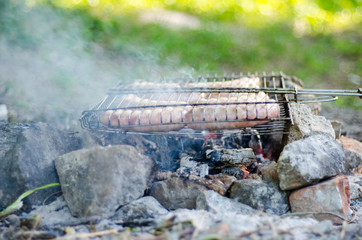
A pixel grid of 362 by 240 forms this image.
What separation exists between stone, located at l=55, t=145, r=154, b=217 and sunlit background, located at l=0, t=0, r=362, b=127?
2143mm

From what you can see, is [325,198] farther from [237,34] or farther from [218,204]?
[237,34]

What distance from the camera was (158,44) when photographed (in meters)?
6.17

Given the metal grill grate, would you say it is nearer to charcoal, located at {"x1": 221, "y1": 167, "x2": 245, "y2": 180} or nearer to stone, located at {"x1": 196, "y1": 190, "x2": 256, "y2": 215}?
charcoal, located at {"x1": 221, "y1": 167, "x2": 245, "y2": 180}

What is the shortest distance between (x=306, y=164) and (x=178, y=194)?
96 cm

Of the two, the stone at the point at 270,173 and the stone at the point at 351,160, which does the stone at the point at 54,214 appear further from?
the stone at the point at 351,160

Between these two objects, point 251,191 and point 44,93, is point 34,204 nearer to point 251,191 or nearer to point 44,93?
point 251,191

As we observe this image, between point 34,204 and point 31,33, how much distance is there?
4.21 m

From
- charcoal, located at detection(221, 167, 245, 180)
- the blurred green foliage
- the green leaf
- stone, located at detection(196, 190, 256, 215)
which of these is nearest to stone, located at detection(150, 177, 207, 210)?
stone, located at detection(196, 190, 256, 215)

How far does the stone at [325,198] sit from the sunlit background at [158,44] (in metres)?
2.90

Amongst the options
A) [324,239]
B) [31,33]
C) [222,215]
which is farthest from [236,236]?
[31,33]

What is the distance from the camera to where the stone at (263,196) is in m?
2.42

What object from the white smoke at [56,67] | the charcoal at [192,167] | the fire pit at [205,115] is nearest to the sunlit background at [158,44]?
the white smoke at [56,67]

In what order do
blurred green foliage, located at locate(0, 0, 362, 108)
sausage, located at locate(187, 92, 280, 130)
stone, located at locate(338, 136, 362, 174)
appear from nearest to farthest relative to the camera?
1. sausage, located at locate(187, 92, 280, 130)
2. stone, located at locate(338, 136, 362, 174)
3. blurred green foliage, located at locate(0, 0, 362, 108)

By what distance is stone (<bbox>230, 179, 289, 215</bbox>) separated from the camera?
2.42 meters
